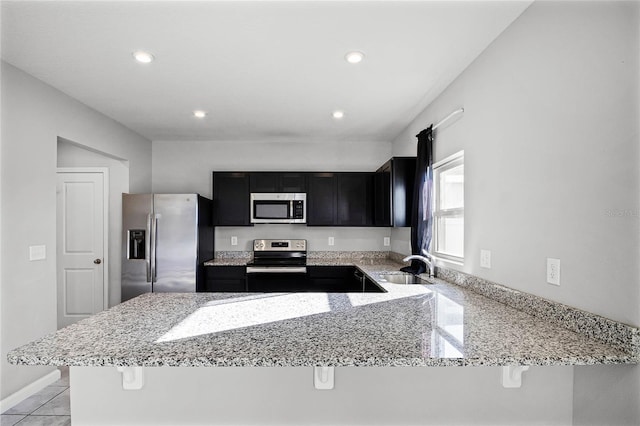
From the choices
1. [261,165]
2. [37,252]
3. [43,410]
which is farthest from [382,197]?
[43,410]

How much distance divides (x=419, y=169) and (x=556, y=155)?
156cm

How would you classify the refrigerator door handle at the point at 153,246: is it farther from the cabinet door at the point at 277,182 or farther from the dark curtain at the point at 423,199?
the dark curtain at the point at 423,199

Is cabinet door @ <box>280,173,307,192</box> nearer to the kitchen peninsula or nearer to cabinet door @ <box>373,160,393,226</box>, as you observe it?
cabinet door @ <box>373,160,393,226</box>

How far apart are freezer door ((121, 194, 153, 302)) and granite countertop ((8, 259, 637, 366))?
2096mm

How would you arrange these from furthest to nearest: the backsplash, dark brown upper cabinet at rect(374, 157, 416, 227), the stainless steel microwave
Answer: the backsplash < the stainless steel microwave < dark brown upper cabinet at rect(374, 157, 416, 227)

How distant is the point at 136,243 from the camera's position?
3688 millimetres

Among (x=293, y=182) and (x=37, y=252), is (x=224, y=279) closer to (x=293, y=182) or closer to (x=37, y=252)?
(x=293, y=182)

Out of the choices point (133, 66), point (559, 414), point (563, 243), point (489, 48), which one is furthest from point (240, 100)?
point (559, 414)

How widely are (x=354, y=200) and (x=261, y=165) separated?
1376mm

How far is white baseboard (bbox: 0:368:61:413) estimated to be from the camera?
7.67 ft

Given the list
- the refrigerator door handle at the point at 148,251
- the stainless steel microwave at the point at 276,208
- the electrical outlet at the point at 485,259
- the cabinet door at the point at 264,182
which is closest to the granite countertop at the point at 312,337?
the electrical outlet at the point at 485,259

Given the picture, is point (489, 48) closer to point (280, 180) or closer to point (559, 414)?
point (559, 414)

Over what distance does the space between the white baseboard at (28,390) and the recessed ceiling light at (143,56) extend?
2.56 m

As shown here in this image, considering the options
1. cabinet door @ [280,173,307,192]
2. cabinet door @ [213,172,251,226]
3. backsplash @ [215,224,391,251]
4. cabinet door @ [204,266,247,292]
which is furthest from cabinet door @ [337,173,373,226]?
cabinet door @ [204,266,247,292]
